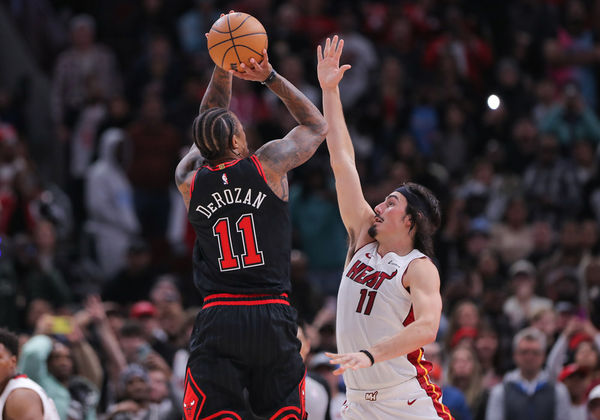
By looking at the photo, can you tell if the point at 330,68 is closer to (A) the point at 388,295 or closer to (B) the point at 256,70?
(B) the point at 256,70

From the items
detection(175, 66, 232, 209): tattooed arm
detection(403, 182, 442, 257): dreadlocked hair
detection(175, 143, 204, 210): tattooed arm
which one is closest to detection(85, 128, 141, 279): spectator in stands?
detection(175, 66, 232, 209): tattooed arm

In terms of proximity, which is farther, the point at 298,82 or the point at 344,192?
the point at 298,82

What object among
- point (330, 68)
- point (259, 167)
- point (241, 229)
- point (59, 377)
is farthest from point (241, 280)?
point (59, 377)

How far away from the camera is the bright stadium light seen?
596 inches

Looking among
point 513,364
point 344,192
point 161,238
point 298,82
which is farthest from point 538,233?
point 344,192

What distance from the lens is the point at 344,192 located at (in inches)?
281

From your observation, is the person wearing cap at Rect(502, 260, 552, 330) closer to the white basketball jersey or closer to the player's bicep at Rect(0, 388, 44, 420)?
the white basketball jersey

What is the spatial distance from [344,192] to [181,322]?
5643mm

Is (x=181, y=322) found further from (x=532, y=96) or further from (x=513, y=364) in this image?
(x=532, y=96)

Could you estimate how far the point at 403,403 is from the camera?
21.9 ft

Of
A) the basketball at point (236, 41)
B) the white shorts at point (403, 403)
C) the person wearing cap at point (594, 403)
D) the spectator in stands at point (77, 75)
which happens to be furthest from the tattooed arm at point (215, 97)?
the spectator in stands at point (77, 75)

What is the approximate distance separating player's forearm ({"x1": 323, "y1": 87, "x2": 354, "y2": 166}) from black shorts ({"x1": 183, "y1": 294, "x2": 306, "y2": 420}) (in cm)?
126

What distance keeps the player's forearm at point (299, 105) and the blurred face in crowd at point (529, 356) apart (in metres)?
4.89

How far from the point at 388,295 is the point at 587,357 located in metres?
4.49
